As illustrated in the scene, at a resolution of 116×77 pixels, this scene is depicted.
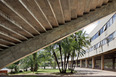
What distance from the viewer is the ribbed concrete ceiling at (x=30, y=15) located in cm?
633

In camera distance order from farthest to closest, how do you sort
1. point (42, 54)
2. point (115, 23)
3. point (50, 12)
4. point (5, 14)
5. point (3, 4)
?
1. point (42, 54)
2. point (115, 23)
3. point (50, 12)
4. point (5, 14)
5. point (3, 4)

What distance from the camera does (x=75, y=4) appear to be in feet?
26.4

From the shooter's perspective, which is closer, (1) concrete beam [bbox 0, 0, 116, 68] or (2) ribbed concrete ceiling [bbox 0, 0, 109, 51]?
(2) ribbed concrete ceiling [bbox 0, 0, 109, 51]

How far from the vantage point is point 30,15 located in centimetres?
745

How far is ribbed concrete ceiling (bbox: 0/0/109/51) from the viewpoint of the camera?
20.8 ft

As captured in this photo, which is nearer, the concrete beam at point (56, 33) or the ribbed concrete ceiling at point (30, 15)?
the ribbed concrete ceiling at point (30, 15)

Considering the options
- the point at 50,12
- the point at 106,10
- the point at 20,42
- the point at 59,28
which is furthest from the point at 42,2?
the point at 106,10

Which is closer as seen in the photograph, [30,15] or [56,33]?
[30,15]

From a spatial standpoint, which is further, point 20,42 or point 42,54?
point 42,54

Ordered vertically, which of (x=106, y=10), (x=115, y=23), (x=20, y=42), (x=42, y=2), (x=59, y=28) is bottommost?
(x=20, y=42)

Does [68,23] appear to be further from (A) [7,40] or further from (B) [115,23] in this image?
(B) [115,23]

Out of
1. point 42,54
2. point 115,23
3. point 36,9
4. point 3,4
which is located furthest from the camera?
point 42,54

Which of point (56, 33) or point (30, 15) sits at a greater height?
point (30, 15)

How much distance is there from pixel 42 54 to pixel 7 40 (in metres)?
22.5
